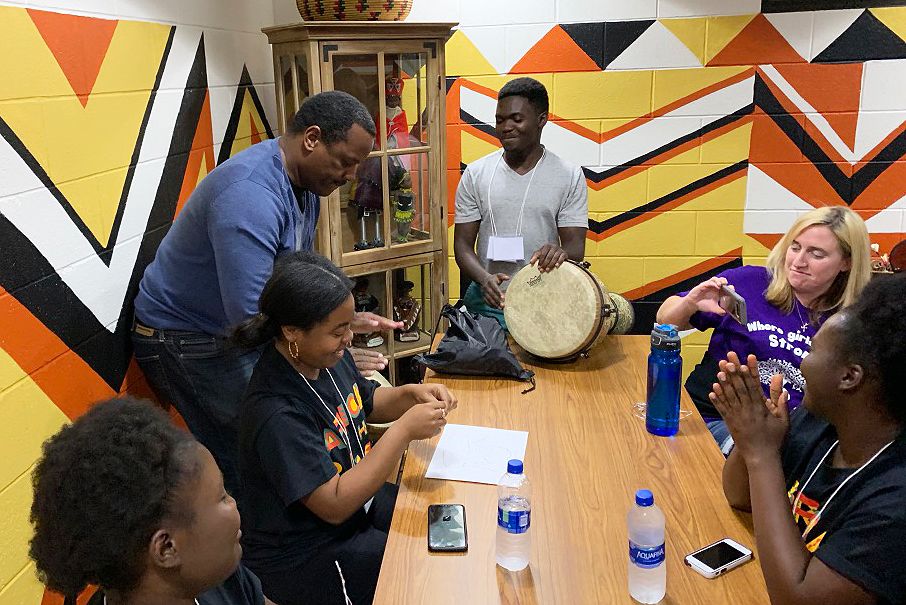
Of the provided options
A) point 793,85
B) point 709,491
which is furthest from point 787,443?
point 793,85

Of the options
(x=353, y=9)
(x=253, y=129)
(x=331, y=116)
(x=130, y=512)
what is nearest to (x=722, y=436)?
(x=331, y=116)

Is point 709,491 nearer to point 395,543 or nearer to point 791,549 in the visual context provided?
point 791,549

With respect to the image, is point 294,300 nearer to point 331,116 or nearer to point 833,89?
point 331,116

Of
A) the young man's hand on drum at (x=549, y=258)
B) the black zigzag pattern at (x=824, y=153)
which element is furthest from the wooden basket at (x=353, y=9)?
the black zigzag pattern at (x=824, y=153)

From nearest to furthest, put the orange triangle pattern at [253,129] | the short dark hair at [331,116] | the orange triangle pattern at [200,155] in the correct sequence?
the short dark hair at [331,116] → the orange triangle pattern at [200,155] → the orange triangle pattern at [253,129]

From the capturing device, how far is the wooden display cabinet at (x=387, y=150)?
3.04m

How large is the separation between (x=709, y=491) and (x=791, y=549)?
395 millimetres

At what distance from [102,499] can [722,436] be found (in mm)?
1632

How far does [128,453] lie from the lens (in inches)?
41.4

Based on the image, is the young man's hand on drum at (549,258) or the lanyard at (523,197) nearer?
the young man's hand on drum at (549,258)

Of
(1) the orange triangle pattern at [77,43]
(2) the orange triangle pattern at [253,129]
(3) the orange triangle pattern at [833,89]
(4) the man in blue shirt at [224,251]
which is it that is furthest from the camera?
(3) the orange triangle pattern at [833,89]

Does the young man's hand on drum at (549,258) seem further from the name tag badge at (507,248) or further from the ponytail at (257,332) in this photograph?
the ponytail at (257,332)

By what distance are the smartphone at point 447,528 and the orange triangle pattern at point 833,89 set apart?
2.88m

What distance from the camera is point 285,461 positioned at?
5.12 feet
